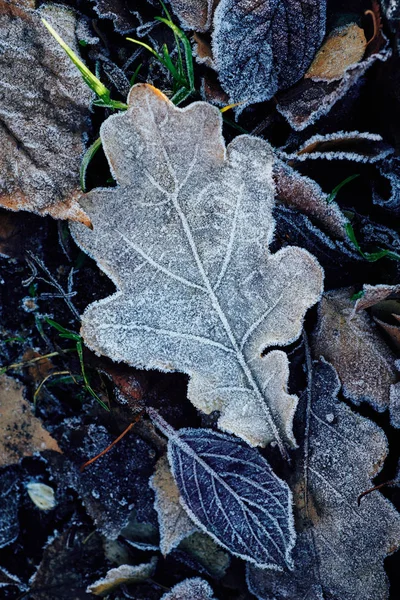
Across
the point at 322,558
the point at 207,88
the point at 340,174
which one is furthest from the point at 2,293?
the point at 322,558

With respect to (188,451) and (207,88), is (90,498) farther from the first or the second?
(207,88)

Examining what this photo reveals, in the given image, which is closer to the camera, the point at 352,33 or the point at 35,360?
the point at 352,33

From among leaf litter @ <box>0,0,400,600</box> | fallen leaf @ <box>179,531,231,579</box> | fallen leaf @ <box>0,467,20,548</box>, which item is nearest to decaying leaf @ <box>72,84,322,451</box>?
leaf litter @ <box>0,0,400,600</box>

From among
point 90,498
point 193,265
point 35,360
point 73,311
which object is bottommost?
point 90,498

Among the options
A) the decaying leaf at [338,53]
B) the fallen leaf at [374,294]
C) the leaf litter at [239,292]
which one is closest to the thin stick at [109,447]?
the leaf litter at [239,292]

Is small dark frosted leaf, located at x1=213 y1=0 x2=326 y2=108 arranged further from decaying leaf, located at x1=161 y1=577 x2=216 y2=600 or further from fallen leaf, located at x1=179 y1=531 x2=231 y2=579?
decaying leaf, located at x1=161 y1=577 x2=216 y2=600

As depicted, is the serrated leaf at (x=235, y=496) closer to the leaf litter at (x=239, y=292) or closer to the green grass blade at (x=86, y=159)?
the leaf litter at (x=239, y=292)
